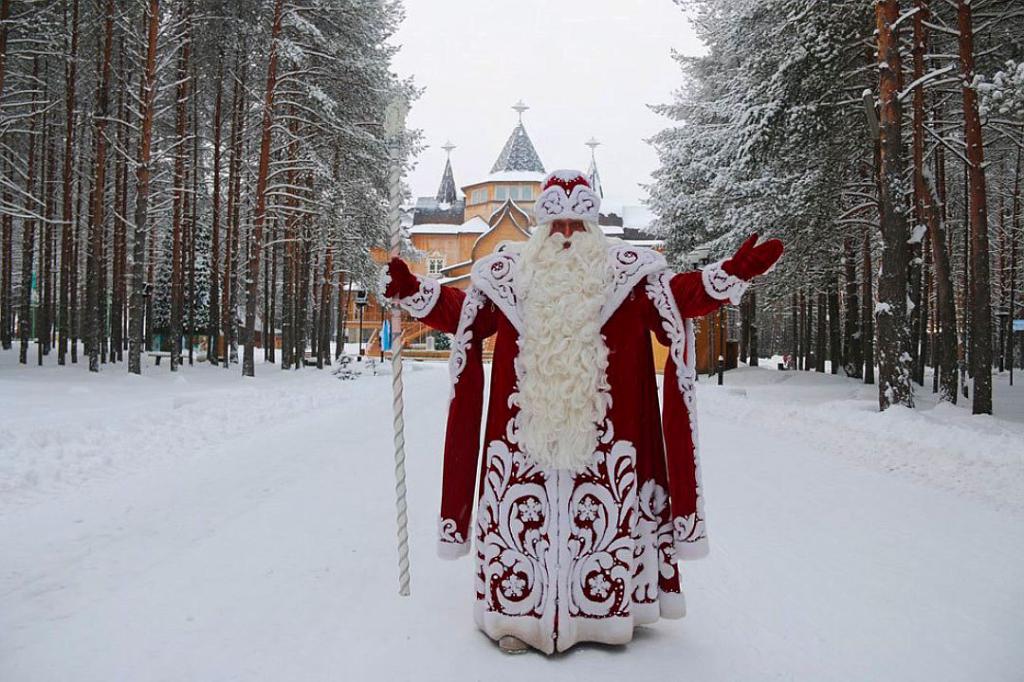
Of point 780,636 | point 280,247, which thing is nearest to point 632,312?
point 780,636

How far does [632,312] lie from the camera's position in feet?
11.3

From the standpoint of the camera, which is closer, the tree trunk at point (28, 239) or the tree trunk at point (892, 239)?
the tree trunk at point (892, 239)

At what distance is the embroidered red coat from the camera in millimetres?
3213

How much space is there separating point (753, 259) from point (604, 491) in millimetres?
1271

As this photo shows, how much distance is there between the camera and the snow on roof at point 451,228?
64750mm

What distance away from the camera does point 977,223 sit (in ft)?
39.2

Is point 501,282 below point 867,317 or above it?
below

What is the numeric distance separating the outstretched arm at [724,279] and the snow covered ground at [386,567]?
5.25ft

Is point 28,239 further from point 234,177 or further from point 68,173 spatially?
point 234,177

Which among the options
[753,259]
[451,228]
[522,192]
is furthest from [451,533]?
[451,228]

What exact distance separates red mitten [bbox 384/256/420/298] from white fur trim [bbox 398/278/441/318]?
29 millimetres

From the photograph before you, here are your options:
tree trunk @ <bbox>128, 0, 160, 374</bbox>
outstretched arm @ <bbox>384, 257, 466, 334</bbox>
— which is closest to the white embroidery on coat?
outstretched arm @ <bbox>384, 257, 466, 334</bbox>

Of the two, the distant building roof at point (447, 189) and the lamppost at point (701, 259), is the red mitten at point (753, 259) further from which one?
the distant building roof at point (447, 189)

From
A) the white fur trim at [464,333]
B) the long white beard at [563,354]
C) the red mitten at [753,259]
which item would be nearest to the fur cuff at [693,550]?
the long white beard at [563,354]
